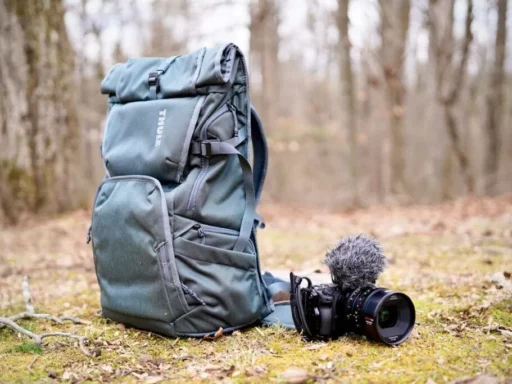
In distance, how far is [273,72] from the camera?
13852mm

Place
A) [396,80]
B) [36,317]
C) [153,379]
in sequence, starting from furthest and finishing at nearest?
1. [396,80]
2. [36,317]
3. [153,379]

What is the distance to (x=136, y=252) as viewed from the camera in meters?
2.72

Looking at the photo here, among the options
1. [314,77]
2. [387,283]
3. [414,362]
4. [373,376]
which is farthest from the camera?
[314,77]

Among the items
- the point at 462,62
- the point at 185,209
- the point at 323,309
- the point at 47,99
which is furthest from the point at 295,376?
the point at 462,62

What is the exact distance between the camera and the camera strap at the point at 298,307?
2607 millimetres

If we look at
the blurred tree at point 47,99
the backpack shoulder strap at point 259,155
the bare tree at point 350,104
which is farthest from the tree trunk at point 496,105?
the backpack shoulder strap at point 259,155

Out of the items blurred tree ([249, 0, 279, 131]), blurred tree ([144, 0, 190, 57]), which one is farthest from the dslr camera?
blurred tree ([144, 0, 190, 57])

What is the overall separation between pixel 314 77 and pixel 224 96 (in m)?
21.0

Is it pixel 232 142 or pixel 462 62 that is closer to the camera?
pixel 232 142

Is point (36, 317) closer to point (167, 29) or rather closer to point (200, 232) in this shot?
point (200, 232)

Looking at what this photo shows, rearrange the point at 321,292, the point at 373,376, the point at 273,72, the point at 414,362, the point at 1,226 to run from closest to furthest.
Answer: the point at 373,376
the point at 414,362
the point at 321,292
the point at 1,226
the point at 273,72

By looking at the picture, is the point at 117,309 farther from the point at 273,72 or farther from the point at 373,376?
the point at 273,72

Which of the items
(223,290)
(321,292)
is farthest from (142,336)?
(321,292)

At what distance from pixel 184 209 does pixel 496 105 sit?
42.8ft
